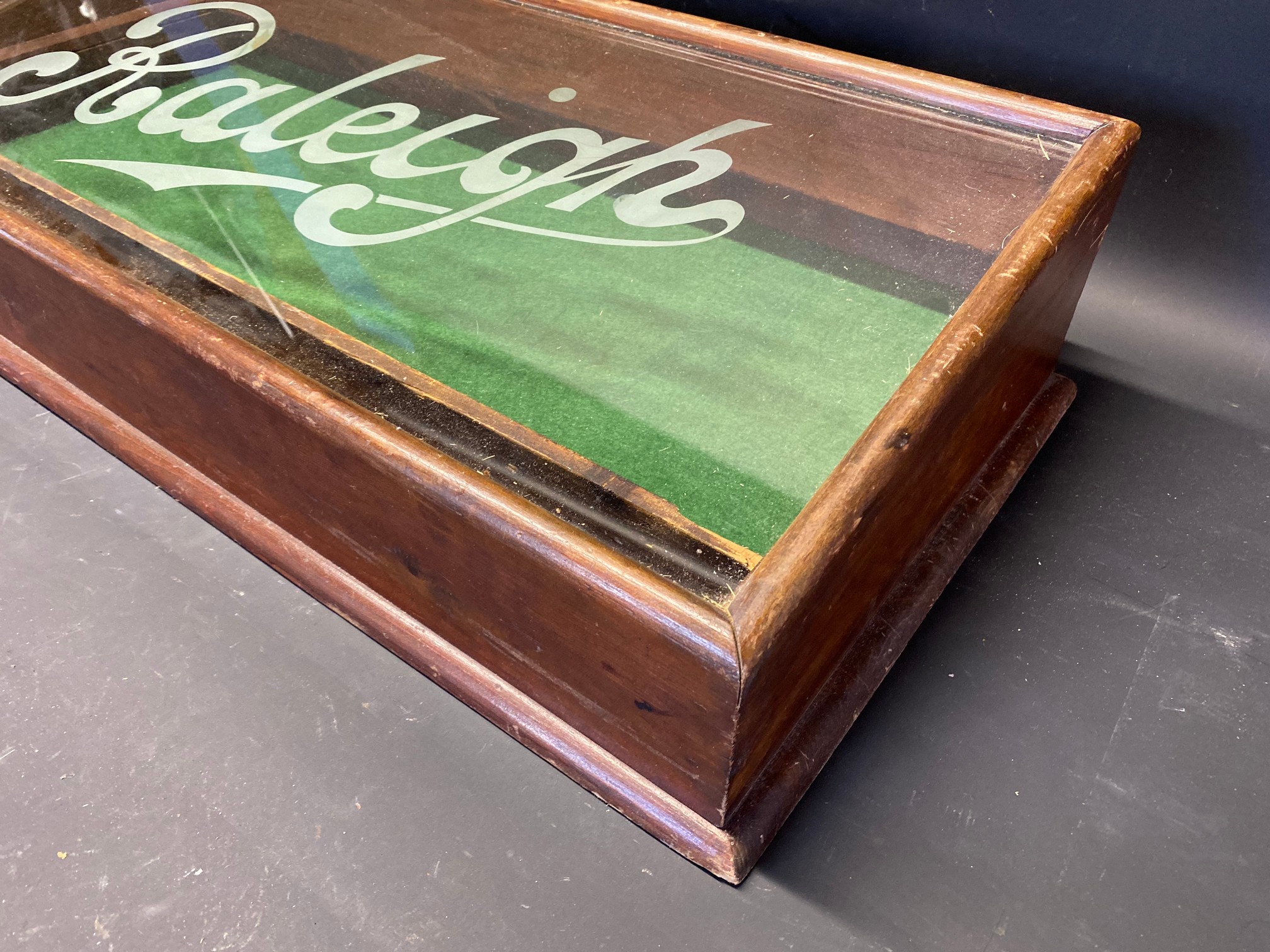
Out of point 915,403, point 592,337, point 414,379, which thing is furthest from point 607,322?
point 915,403

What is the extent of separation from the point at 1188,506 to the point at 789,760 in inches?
22.9

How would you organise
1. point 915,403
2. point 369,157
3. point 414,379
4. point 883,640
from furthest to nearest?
point 369,157 → point 883,640 → point 414,379 → point 915,403

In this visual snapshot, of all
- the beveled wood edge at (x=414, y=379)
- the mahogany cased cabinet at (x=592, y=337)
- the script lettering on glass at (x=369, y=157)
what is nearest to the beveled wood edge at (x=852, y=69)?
the mahogany cased cabinet at (x=592, y=337)

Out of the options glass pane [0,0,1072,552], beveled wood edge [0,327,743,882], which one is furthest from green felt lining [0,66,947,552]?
beveled wood edge [0,327,743,882]

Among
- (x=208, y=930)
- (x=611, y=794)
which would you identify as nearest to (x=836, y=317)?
(x=611, y=794)

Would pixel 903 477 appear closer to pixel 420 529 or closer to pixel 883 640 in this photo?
pixel 883 640

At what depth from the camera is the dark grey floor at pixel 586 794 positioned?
835mm

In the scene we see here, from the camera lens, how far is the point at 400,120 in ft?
3.96

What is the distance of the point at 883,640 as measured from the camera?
38.4 inches

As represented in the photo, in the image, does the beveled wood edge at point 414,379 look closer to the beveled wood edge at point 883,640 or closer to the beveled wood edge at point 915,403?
the beveled wood edge at point 915,403

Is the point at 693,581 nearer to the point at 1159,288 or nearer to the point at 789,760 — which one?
the point at 789,760

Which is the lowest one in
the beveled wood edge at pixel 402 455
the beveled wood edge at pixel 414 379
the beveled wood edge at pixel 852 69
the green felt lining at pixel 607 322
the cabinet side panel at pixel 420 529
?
the cabinet side panel at pixel 420 529

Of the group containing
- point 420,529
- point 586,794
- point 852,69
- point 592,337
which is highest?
point 852,69

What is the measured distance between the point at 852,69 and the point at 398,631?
797mm
